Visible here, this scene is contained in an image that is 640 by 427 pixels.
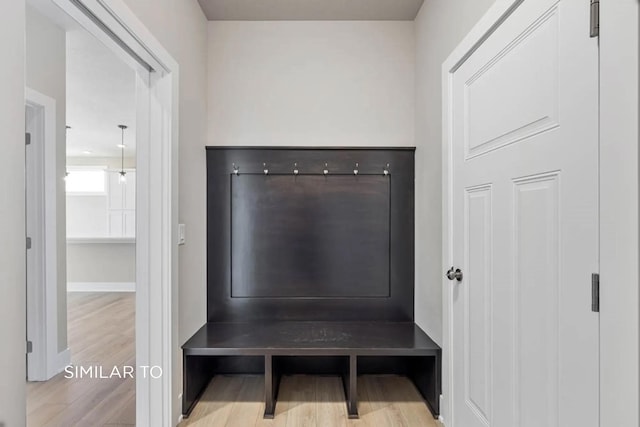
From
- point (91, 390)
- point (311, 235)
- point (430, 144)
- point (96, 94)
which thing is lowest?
point (91, 390)

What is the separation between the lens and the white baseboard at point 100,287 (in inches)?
223

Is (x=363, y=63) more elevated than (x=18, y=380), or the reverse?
(x=363, y=63)

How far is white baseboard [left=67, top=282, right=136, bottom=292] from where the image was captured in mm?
5664

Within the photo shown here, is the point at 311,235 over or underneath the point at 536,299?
over

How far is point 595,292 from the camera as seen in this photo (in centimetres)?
96

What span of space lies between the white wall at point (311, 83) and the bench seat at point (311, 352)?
4.23 feet

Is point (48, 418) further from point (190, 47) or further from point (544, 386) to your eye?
point (544, 386)

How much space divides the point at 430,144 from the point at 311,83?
962 mm

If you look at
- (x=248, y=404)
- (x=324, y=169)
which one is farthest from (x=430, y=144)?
(x=248, y=404)

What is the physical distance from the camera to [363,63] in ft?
8.35

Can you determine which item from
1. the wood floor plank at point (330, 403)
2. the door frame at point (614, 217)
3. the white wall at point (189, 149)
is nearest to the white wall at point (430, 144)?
the wood floor plank at point (330, 403)

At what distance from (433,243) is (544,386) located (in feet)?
3.54

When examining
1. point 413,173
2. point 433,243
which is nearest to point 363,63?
point 413,173

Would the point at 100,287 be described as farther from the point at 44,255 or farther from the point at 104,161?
the point at 44,255
